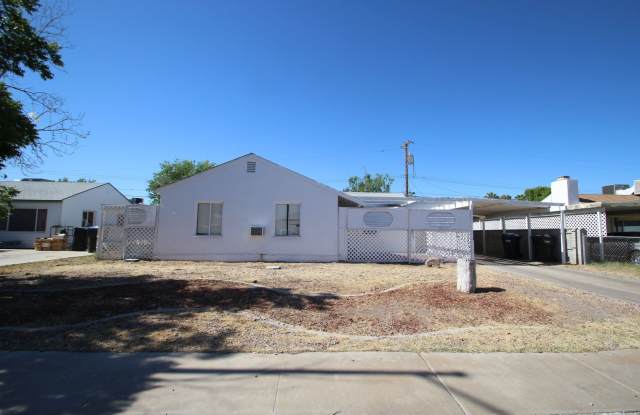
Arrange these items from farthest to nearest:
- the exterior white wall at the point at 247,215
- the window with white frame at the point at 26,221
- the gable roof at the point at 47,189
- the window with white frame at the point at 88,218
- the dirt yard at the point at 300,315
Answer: the window with white frame at the point at 88,218, the gable roof at the point at 47,189, the window with white frame at the point at 26,221, the exterior white wall at the point at 247,215, the dirt yard at the point at 300,315

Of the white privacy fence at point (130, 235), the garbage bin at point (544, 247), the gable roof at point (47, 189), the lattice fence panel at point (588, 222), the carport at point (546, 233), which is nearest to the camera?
the lattice fence panel at point (588, 222)

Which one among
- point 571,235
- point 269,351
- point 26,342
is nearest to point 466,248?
point 571,235

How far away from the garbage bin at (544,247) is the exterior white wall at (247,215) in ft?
31.5

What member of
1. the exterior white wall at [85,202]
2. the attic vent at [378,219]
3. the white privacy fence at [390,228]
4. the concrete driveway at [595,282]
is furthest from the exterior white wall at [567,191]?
the exterior white wall at [85,202]

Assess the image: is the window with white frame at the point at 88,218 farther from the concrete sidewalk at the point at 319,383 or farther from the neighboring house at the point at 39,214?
the concrete sidewalk at the point at 319,383

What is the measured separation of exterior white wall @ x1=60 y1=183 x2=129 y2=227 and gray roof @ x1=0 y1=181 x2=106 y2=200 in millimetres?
339

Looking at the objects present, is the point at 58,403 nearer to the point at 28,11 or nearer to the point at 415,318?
the point at 415,318

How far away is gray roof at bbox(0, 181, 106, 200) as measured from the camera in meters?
22.0

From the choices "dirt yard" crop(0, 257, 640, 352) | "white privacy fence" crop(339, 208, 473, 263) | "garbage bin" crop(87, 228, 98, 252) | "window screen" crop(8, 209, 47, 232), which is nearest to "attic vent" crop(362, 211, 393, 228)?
"white privacy fence" crop(339, 208, 473, 263)

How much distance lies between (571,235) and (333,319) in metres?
13.4

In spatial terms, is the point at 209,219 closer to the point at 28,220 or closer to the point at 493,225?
the point at 28,220

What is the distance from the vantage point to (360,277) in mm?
9930

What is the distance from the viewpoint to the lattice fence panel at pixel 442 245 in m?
14.5

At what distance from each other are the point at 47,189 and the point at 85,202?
2588 millimetres
